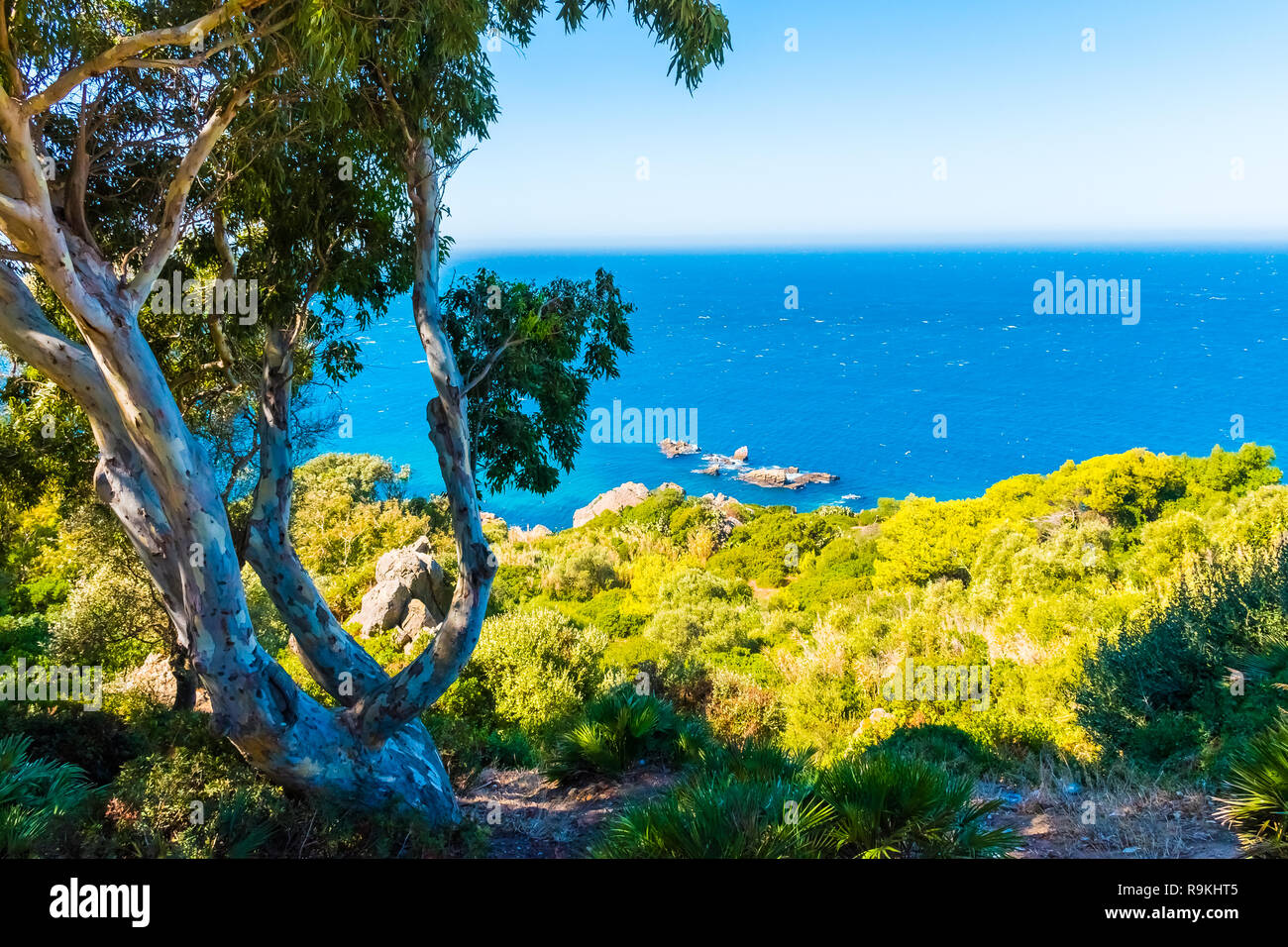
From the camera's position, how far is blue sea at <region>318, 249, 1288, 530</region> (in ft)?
203

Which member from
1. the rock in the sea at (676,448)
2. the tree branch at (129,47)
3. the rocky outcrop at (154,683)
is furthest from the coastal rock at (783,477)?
the tree branch at (129,47)

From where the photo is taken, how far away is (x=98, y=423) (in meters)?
5.43

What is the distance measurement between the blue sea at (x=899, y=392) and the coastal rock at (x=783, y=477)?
3.43 ft

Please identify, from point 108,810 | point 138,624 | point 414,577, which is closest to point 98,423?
point 108,810

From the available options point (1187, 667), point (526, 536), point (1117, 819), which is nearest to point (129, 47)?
point (1117, 819)

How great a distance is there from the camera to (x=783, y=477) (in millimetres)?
→ 56062

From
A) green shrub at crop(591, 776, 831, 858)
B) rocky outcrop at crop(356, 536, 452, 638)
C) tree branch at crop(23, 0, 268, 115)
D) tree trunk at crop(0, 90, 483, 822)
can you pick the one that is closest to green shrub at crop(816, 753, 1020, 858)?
green shrub at crop(591, 776, 831, 858)

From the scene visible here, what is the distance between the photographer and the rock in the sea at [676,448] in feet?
215

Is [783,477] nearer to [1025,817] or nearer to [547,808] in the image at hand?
[547,808]

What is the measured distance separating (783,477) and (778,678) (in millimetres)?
43414

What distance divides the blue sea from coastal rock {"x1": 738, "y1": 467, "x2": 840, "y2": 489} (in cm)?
104

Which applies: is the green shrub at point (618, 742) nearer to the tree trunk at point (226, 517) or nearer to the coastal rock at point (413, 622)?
the tree trunk at point (226, 517)
